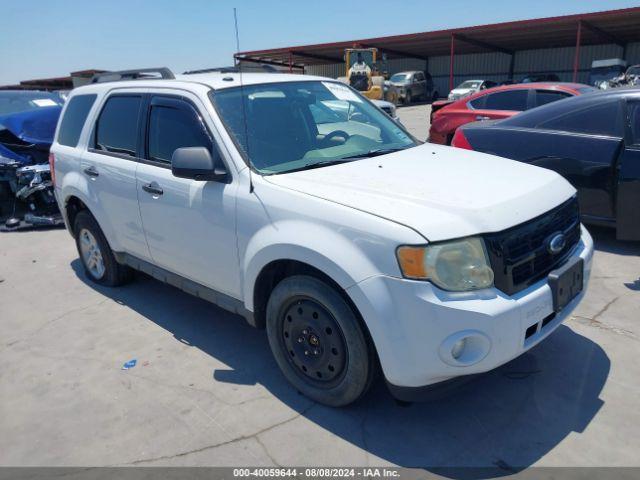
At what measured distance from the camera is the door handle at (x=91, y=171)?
4.37 m

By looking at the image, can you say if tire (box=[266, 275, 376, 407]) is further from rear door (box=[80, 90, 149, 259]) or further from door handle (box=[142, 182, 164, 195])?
rear door (box=[80, 90, 149, 259])

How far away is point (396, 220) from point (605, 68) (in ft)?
85.3

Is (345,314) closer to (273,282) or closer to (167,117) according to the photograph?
(273,282)

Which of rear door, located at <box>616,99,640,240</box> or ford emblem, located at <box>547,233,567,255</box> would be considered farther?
rear door, located at <box>616,99,640,240</box>

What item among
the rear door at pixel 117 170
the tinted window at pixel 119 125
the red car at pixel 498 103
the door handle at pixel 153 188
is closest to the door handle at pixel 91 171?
the rear door at pixel 117 170

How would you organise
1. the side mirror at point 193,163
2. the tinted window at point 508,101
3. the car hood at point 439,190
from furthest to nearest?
the tinted window at point 508,101, the side mirror at point 193,163, the car hood at point 439,190

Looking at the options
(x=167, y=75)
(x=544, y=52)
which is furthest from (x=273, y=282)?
(x=544, y=52)

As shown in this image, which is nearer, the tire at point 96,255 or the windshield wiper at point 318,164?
the windshield wiper at point 318,164

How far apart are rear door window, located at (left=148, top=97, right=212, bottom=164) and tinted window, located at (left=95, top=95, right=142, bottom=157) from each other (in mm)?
255

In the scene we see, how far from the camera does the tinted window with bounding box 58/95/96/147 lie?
474 centimetres

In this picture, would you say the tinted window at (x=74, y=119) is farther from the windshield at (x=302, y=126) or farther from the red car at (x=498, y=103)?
the red car at (x=498, y=103)

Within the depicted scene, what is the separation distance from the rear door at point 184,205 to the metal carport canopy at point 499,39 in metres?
25.9

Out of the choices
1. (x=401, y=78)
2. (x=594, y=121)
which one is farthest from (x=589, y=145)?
(x=401, y=78)

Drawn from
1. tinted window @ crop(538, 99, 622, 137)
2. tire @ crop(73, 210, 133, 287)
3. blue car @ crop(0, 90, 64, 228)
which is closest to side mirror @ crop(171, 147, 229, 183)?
tire @ crop(73, 210, 133, 287)
